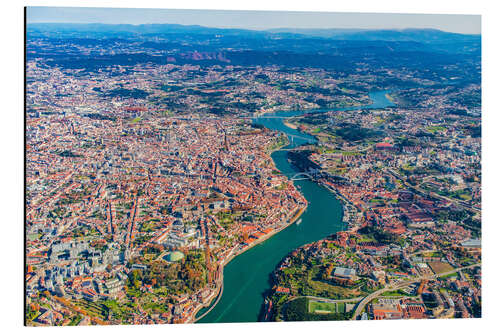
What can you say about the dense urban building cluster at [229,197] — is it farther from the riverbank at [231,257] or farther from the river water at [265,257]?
the river water at [265,257]

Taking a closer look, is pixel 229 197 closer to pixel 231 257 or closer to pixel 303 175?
pixel 231 257

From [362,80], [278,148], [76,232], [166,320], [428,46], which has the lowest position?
[166,320]

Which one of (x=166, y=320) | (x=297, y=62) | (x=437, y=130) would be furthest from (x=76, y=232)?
(x=297, y=62)

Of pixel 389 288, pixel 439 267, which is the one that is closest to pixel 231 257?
pixel 389 288

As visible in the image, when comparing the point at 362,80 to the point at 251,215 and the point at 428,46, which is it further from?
the point at 251,215

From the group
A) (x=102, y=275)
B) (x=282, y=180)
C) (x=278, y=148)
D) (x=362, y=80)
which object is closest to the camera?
(x=102, y=275)

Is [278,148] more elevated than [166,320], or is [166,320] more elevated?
[278,148]

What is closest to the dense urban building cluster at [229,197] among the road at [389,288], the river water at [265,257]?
the road at [389,288]

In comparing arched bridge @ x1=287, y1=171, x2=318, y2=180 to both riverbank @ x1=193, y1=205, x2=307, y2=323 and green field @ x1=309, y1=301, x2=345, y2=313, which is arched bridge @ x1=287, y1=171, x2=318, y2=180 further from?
green field @ x1=309, y1=301, x2=345, y2=313

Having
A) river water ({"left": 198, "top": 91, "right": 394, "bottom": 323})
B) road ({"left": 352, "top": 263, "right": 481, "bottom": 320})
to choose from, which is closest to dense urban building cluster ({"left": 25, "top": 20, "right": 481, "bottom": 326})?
road ({"left": 352, "top": 263, "right": 481, "bottom": 320})

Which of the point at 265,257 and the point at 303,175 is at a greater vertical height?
the point at 303,175
